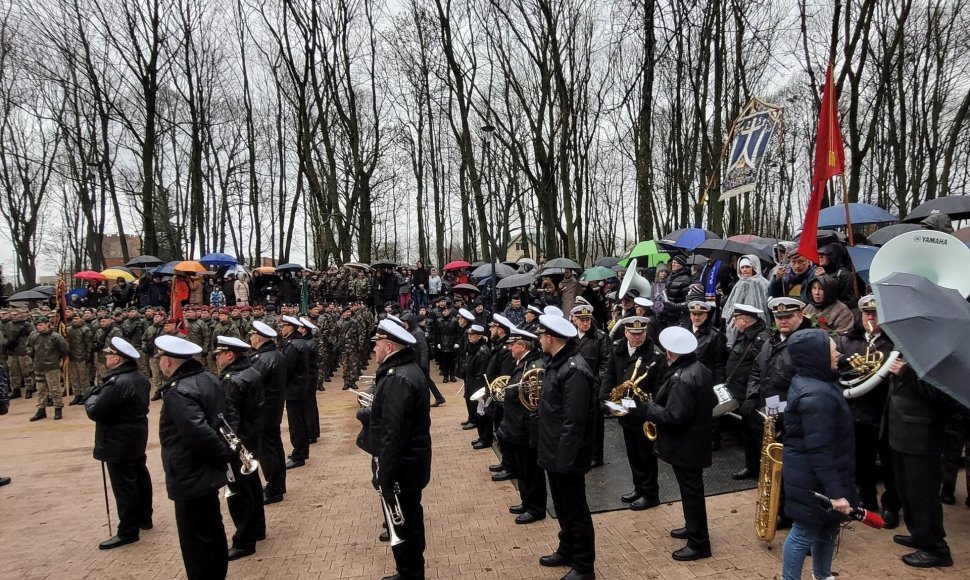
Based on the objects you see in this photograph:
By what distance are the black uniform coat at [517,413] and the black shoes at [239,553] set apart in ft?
9.15

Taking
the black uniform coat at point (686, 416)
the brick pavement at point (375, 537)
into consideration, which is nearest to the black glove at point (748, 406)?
the brick pavement at point (375, 537)

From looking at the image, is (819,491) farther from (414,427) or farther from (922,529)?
(414,427)

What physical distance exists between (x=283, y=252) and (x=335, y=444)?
2627 centimetres

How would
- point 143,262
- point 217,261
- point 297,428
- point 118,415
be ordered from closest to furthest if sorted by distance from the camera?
1. point 118,415
2. point 297,428
3. point 217,261
4. point 143,262

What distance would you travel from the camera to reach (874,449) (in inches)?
223

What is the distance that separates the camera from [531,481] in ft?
20.1

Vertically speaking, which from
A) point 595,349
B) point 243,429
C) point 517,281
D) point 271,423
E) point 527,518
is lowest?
point 527,518

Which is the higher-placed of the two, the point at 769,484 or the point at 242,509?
the point at 769,484

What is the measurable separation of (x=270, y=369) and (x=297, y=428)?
182 centimetres

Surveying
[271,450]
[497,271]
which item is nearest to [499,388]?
[271,450]

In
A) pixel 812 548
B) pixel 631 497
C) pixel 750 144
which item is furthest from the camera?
pixel 750 144

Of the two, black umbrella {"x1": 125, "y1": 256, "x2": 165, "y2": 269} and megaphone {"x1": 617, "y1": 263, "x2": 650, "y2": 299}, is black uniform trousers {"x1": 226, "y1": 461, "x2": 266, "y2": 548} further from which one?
black umbrella {"x1": 125, "y1": 256, "x2": 165, "y2": 269}

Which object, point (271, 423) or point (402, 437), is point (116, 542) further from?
point (402, 437)

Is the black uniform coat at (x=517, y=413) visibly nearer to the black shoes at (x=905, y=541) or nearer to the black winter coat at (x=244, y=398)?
the black winter coat at (x=244, y=398)
